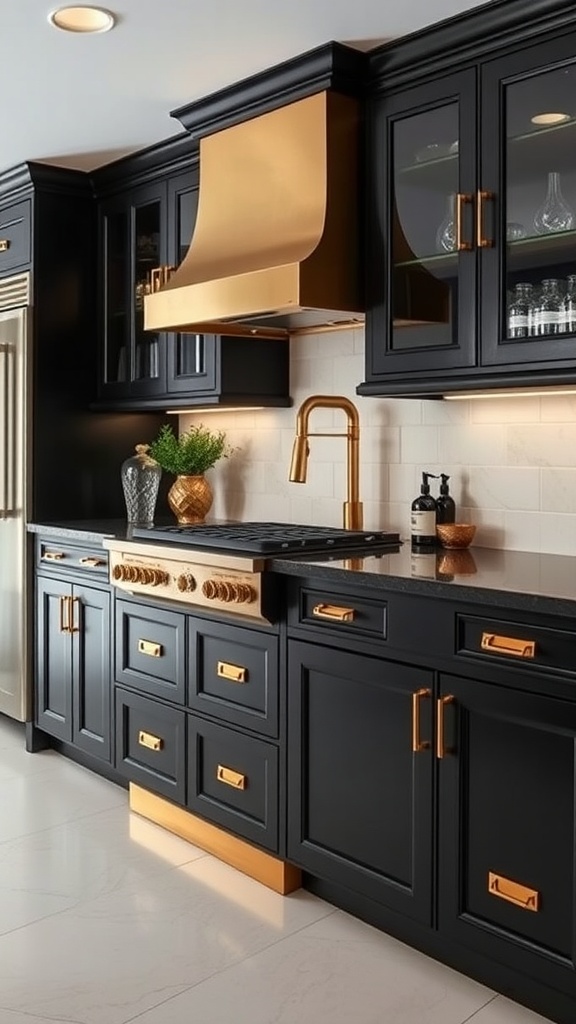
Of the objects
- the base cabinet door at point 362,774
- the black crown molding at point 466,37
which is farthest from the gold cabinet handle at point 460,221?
the base cabinet door at point 362,774

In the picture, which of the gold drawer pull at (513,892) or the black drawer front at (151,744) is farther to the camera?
the black drawer front at (151,744)

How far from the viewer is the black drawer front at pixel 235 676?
2.85 meters

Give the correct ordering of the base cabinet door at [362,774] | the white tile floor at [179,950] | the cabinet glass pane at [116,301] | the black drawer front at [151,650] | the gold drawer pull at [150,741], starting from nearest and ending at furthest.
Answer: the white tile floor at [179,950] < the base cabinet door at [362,774] < the black drawer front at [151,650] < the gold drawer pull at [150,741] < the cabinet glass pane at [116,301]

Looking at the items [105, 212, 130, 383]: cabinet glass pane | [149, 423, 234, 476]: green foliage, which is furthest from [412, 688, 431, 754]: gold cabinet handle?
[105, 212, 130, 383]: cabinet glass pane

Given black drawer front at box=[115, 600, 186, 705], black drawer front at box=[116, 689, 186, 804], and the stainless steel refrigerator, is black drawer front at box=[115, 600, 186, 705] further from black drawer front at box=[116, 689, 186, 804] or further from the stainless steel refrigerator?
the stainless steel refrigerator

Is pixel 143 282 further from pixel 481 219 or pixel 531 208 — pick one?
pixel 531 208

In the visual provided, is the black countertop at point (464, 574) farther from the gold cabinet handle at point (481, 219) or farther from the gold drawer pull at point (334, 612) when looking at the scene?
the gold cabinet handle at point (481, 219)

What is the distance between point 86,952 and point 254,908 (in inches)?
18.8

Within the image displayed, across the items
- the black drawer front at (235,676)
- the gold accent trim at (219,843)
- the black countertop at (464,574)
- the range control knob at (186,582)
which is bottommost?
the gold accent trim at (219,843)

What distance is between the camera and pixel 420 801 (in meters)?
2.39

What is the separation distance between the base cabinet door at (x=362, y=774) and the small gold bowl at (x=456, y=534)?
58cm

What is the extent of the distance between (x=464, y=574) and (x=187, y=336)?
1.80 metres

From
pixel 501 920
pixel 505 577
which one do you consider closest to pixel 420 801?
pixel 501 920

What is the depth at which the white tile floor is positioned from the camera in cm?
227
